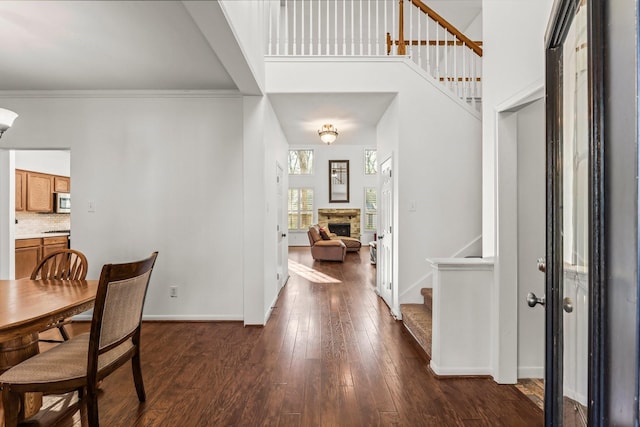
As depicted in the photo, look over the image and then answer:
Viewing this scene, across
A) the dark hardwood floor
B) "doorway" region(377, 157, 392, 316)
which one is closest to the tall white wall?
the dark hardwood floor

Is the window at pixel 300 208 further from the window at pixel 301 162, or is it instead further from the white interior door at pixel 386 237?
the white interior door at pixel 386 237

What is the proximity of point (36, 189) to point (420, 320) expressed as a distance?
6563mm

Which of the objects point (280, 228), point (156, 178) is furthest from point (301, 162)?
point (156, 178)

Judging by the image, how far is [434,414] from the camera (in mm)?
2092

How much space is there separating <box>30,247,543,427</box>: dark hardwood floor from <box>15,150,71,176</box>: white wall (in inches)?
140

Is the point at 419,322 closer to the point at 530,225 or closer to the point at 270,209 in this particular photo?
the point at 530,225

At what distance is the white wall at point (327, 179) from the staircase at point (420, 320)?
789 centimetres

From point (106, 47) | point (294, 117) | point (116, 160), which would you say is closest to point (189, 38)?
point (106, 47)

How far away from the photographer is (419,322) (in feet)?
10.7

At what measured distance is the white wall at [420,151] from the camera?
3881 mm

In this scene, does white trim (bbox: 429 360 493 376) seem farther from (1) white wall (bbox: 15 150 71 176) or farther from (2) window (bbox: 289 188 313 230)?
(2) window (bbox: 289 188 313 230)

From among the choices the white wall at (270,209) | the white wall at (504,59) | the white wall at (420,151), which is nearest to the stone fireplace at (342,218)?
the white wall at (270,209)

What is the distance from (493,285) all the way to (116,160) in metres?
4.05

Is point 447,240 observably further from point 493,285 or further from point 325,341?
point 325,341
